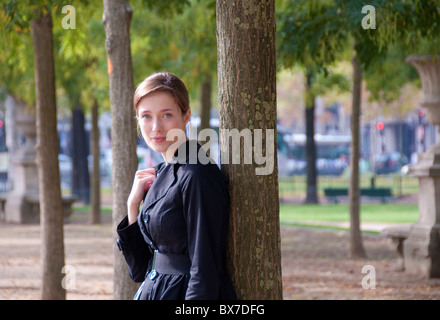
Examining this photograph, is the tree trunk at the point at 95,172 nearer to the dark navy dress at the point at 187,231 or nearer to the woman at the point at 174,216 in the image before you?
the woman at the point at 174,216

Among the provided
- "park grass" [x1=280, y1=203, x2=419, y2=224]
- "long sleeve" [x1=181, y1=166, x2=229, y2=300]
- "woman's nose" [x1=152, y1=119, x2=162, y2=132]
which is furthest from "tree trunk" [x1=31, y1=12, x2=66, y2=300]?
"park grass" [x1=280, y1=203, x2=419, y2=224]

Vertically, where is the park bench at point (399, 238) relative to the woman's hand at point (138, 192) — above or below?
below

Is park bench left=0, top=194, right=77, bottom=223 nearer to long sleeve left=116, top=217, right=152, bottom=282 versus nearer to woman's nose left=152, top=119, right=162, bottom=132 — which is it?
long sleeve left=116, top=217, right=152, bottom=282

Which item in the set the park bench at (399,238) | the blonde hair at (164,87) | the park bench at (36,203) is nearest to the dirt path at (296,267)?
the park bench at (399,238)

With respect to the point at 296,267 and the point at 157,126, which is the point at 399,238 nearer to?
the point at 296,267

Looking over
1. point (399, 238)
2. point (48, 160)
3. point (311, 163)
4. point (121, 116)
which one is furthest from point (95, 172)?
point (121, 116)

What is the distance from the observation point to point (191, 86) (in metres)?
13.3

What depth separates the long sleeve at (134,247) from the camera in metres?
3.24

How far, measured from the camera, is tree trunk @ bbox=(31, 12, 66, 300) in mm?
7582

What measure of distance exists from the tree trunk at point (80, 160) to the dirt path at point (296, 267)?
8.81 metres
